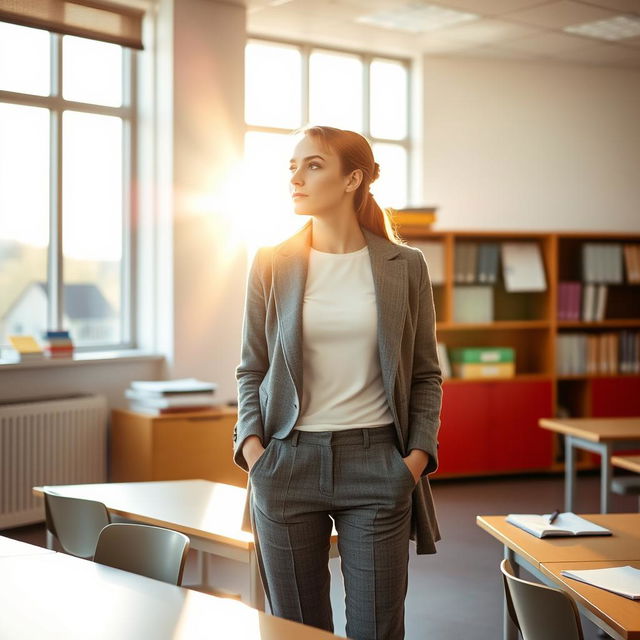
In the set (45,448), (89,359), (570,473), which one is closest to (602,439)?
(570,473)

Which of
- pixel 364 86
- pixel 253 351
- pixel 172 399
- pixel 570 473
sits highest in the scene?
pixel 364 86

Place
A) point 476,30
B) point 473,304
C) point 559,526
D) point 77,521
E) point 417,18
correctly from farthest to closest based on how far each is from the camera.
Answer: point 473,304 < point 476,30 < point 417,18 < point 77,521 < point 559,526

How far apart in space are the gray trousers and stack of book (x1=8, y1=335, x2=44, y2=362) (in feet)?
10.8

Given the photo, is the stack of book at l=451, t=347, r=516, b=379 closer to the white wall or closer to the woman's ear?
the white wall

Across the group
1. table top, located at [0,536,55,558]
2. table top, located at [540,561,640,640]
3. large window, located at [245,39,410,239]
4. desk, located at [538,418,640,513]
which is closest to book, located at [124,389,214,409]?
large window, located at [245,39,410,239]

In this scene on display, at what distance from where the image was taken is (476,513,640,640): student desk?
2279mm

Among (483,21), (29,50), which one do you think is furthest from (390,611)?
(483,21)

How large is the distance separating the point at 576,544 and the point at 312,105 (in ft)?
15.3

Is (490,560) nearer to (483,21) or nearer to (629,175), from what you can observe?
(483,21)

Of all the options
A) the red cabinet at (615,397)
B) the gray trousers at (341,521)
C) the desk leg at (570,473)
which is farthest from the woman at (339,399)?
the red cabinet at (615,397)

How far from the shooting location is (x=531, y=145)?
23.4 ft

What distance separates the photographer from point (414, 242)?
21.2 feet

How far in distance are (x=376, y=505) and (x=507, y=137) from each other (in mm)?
5553

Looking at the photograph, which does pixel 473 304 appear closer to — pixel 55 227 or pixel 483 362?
pixel 483 362
